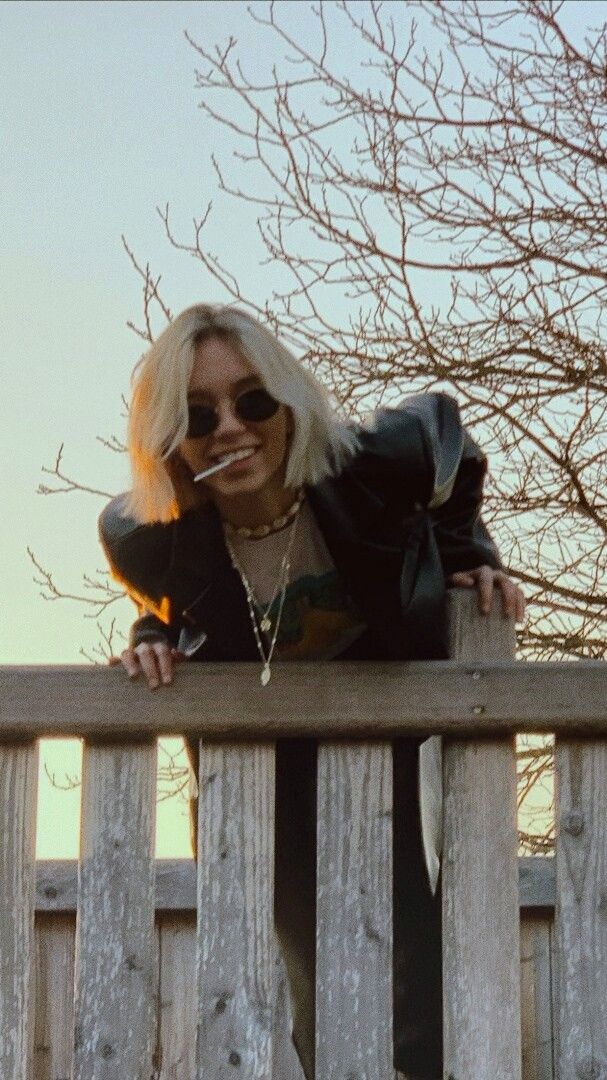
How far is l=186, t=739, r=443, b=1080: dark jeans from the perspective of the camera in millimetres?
2980

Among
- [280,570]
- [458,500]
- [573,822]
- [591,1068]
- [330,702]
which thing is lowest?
[591,1068]

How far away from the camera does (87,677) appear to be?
2.66 meters

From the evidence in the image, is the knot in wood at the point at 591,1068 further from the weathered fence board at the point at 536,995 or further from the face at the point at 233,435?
the weathered fence board at the point at 536,995

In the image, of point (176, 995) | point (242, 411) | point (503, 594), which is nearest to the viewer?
point (503, 594)

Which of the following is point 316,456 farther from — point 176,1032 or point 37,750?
point 176,1032

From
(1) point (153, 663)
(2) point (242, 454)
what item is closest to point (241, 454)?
(2) point (242, 454)

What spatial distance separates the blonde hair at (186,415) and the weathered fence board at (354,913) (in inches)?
21.5

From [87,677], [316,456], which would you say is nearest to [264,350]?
[316,456]

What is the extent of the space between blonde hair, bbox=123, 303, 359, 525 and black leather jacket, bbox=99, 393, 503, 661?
0.03 m

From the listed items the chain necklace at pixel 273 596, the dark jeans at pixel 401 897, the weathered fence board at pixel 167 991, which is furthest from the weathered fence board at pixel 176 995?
the chain necklace at pixel 273 596

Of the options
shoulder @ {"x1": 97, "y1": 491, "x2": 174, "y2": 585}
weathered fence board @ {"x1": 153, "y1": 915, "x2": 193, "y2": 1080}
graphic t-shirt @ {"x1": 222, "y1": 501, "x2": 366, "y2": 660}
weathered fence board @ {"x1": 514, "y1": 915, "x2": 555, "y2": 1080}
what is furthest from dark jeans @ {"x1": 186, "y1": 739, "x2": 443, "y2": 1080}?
weathered fence board @ {"x1": 514, "y1": 915, "x2": 555, "y2": 1080}

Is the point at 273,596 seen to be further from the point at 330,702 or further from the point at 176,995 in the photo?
the point at 176,995

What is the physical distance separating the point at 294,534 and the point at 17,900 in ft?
2.78

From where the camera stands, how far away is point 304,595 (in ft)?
10.2
